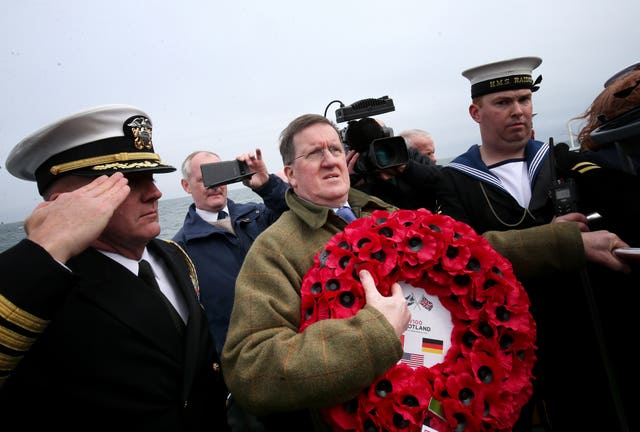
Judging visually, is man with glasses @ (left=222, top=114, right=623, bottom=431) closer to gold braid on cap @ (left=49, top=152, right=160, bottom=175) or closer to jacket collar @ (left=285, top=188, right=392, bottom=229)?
jacket collar @ (left=285, top=188, right=392, bottom=229)

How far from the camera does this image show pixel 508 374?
1425 millimetres

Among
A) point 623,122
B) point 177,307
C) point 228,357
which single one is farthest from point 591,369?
point 177,307

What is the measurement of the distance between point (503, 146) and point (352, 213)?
3.77 ft

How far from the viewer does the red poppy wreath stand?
4.32ft

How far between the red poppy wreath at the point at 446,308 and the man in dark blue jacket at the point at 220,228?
1.48 m

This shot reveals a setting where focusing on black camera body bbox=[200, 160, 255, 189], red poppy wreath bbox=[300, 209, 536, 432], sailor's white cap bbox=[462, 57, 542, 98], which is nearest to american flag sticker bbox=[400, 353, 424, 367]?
red poppy wreath bbox=[300, 209, 536, 432]

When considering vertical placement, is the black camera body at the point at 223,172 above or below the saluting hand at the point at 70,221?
below

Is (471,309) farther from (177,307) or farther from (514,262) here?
(177,307)

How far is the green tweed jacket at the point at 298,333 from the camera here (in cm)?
125

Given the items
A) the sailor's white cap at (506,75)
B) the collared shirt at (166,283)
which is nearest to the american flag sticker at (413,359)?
the collared shirt at (166,283)

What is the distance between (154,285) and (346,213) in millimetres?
986

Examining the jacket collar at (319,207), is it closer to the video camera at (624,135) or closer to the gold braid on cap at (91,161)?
the gold braid on cap at (91,161)

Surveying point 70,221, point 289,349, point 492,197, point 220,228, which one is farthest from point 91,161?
point 492,197

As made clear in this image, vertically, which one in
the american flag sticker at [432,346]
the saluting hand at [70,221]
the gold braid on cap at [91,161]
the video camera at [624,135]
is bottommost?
the american flag sticker at [432,346]
